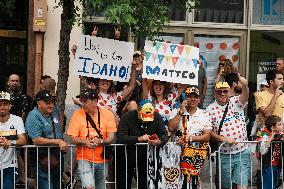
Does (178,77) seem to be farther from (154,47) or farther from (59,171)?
(59,171)

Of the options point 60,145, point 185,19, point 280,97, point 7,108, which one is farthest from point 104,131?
point 185,19

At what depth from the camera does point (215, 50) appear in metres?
14.3

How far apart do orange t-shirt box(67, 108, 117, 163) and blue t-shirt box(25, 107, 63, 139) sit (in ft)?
0.81

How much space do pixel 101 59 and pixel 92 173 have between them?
80.4 inches

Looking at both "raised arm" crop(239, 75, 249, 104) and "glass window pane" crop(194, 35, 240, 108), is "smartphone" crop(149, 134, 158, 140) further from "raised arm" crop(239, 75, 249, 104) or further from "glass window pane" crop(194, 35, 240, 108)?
"glass window pane" crop(194, 35, 240, 108)

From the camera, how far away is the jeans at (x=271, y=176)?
1016 centimetres

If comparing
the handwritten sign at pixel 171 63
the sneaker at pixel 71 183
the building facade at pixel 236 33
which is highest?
the building facade at pixel 236 33

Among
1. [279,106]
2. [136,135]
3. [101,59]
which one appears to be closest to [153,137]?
[136,135]

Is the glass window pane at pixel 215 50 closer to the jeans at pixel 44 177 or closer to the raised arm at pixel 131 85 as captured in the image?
the raised arm at pixel 131 85

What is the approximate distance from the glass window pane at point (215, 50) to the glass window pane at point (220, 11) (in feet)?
1.18

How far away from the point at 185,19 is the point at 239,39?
123cm

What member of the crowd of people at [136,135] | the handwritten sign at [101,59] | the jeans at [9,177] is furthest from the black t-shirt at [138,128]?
the jeans at [9,177]

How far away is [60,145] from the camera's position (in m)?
9.09

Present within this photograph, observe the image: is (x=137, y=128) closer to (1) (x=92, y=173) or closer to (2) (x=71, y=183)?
(1) (x=92, y=173)
